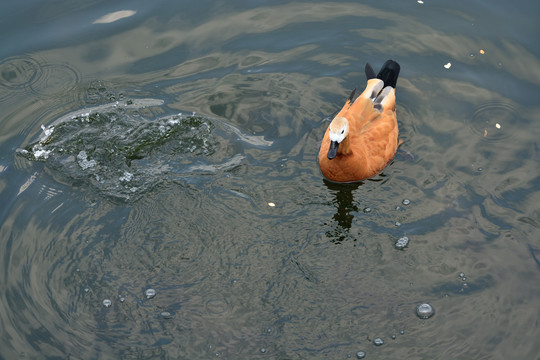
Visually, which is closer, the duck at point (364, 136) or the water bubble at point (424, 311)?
the water bubble at point (424, 311)

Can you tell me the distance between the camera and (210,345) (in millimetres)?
5297

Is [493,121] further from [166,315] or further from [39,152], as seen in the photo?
[39,152]

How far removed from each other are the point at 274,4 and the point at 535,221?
194 inches

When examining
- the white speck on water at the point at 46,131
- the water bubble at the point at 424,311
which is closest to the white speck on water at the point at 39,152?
the white speck on water at the point at 46,131

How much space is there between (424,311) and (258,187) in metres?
2.28

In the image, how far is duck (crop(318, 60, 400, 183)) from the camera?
6.52 metres

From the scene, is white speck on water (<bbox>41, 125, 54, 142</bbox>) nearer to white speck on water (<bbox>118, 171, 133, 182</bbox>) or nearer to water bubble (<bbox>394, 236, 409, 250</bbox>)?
white speck on water (<bbox>118, 171, 133, 182</bbox>)

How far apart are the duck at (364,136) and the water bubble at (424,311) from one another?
1.78 meters

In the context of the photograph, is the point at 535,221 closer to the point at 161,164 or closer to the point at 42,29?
the point at 161,164

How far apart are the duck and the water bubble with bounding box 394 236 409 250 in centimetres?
99

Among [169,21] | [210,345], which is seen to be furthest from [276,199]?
[169,21]

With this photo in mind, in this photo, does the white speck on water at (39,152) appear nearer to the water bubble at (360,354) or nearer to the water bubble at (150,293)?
the water bubble at (150,293)

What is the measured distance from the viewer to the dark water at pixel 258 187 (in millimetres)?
5449

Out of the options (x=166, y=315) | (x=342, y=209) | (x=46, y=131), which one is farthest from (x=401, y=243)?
(x=46, y=131)
